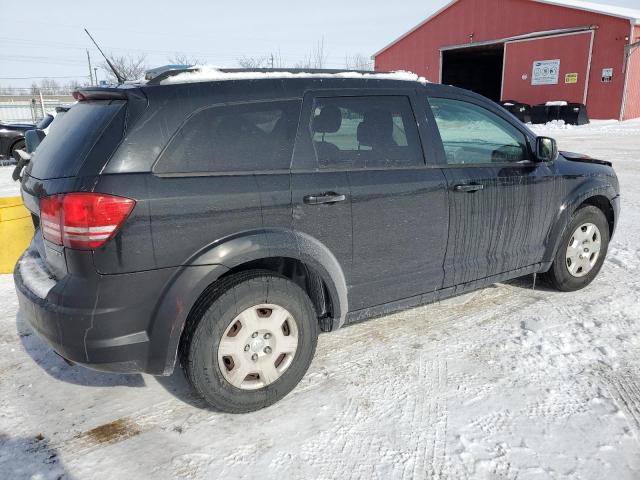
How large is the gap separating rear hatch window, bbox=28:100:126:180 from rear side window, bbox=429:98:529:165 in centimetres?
210

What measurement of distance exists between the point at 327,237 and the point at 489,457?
1414 mm

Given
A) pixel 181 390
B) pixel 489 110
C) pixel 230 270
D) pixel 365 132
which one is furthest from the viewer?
pixel 489 110

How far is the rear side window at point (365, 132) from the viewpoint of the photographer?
9.84 ft

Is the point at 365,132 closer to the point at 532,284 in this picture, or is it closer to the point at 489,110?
the point at 489,110

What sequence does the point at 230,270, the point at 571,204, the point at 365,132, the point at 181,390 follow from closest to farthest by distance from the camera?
1. the point at 230,270
2. the point at 181,390
3. the point at 365,132
4. the point at 571,204

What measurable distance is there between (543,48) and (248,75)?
90.3 feet

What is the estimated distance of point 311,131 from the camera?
293cm

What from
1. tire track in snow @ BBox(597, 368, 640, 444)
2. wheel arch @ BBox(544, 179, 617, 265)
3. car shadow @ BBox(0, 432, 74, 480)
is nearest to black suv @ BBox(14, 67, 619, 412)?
car shadow @ BBox(0, 432, 74, 480)

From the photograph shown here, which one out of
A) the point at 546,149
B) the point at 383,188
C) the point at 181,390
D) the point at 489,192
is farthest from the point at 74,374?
the point at 546,149

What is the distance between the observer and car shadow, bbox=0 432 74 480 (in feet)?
7.77

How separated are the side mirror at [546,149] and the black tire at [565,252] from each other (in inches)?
25.1

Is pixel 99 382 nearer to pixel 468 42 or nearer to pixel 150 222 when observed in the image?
pixel 150 222

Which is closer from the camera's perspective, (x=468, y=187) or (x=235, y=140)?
(x=235, y=140)

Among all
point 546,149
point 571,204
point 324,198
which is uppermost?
point 546,149
